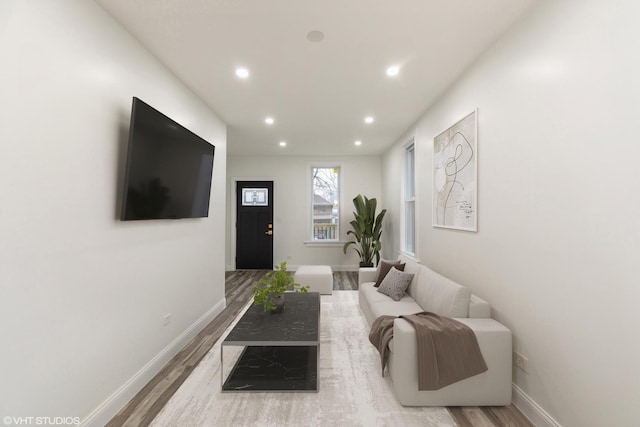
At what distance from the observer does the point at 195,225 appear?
10.7ft

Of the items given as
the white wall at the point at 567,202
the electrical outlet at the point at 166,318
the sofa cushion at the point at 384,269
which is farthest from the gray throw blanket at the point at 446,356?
the electrical outlet at the point at 166,318

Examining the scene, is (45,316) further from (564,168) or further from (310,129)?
(310,129)

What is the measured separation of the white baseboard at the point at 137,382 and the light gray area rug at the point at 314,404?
310mm

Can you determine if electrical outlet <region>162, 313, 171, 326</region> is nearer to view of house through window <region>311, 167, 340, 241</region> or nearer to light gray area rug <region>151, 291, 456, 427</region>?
light gray area rug <region>151, 291, 456, 427</region>

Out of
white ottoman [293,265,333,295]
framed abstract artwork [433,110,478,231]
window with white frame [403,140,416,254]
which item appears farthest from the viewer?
window with white frame [403,140,416,254]

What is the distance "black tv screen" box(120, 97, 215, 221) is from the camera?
2021mm

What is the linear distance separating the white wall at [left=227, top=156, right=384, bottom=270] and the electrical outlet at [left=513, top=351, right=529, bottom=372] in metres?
4.64

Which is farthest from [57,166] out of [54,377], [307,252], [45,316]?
[307,252]

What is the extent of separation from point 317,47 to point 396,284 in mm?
2550

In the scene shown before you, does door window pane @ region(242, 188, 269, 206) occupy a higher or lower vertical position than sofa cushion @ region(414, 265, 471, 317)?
higher

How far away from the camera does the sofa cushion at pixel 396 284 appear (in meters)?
3.26

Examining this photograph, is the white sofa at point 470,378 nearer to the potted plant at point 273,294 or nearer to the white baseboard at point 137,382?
the potted plant at point 273,294


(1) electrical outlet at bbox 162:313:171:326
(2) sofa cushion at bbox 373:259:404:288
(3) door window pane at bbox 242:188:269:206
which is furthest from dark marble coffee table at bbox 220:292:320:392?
(3) door window pane at bbox 242:188:269:206

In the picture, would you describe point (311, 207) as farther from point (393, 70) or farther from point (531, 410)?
point (531, 410)
